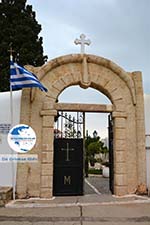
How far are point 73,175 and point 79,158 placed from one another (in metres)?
0.60

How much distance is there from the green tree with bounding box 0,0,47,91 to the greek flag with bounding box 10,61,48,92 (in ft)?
20.4

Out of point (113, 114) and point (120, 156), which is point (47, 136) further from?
point (120, 156)

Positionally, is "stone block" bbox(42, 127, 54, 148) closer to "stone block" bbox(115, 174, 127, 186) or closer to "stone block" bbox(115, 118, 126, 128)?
"stone block" bbox(115, 118, 126, 128)

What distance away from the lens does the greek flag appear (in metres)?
9.19

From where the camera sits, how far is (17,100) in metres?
9.89

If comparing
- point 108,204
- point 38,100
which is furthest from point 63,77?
point 108,204

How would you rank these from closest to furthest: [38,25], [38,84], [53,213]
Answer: [53,213] < [38,84] < [38,25]

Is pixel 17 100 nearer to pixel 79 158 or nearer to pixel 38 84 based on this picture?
pixel 38 84

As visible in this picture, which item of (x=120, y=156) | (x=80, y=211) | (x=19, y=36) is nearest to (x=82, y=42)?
(x=120, y=156)

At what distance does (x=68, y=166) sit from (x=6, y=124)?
2496 mm

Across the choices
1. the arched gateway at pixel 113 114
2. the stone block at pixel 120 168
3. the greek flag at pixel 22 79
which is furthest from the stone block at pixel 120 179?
the greek flag at pixel 22 79
